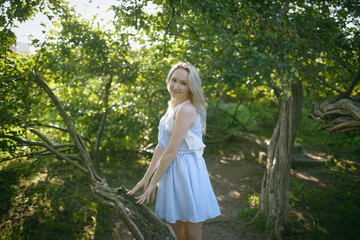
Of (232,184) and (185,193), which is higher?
(185,193)

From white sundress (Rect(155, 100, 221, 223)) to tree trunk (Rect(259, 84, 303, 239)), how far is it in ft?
5.77

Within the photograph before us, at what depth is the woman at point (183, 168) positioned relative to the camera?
2299 millimetres

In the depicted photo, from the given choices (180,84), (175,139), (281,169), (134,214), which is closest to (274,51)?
(281,169)

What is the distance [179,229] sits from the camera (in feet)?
8.33

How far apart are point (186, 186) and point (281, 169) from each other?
220cm

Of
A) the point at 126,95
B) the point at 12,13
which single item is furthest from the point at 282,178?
the point at 12,13

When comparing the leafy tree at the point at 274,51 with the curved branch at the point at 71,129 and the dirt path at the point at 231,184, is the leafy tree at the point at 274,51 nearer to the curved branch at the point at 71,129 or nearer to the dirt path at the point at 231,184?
the dirt path at the point at 231,184

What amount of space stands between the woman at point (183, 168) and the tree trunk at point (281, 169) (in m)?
1.74

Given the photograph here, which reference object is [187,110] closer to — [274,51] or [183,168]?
[183,168]

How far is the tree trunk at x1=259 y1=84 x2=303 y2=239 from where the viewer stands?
3.84 metres

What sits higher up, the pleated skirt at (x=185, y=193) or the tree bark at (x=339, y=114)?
the tree bark at (x=339, y=114)

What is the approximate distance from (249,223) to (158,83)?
10.4ft

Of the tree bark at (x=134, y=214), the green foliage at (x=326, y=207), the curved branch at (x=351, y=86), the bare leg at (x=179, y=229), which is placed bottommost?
the green foliage at (x=326, y=207)

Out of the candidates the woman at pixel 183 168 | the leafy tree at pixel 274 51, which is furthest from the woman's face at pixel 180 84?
the leafy tree at pixel 274 51
